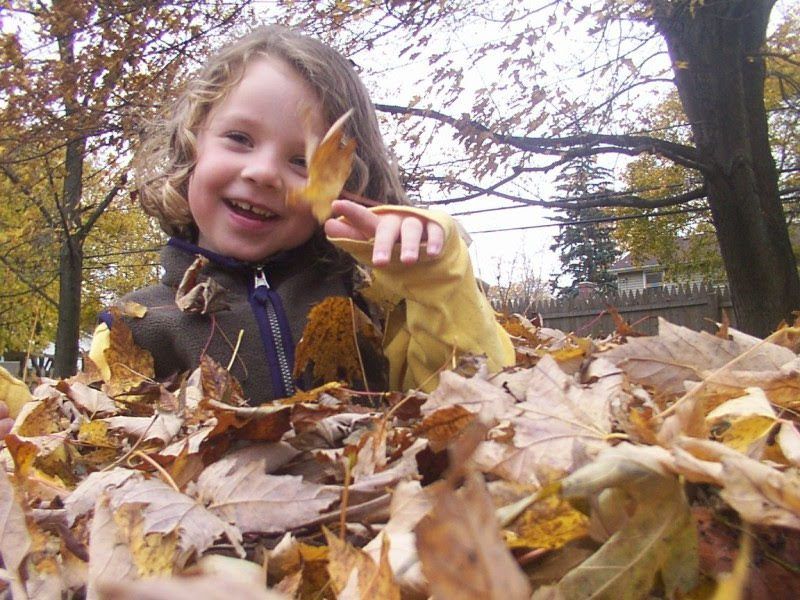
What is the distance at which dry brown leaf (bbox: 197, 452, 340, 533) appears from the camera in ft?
2.04

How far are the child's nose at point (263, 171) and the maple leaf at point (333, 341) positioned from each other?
541 mm

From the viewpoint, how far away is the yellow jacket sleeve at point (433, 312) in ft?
4.87

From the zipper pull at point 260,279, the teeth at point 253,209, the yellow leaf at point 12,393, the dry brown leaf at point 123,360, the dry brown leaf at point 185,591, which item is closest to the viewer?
the dry brown leaf at point 185,591

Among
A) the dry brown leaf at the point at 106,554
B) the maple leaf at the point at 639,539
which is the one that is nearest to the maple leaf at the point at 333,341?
the dry brown leaf at the point at 106,554

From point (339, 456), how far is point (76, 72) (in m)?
7.02

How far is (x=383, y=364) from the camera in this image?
6.02 ft

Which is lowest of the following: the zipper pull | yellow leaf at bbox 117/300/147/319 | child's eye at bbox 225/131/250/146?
yellow leaf at bbox 117/300/147/319

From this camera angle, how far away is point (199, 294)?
204 centimetres

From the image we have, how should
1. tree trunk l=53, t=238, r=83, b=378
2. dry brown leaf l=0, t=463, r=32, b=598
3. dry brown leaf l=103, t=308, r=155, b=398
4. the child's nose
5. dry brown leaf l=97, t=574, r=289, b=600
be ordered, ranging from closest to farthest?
dry brown leaf l=97, t=574, r=289, b=600 → dry brown leaf l=0, t=463, r=32, b=598 → dry brown leaf l=103, t=308, r=155, b=398 → the child's nose → tree trunk l=53, t=238, r=83, b=378

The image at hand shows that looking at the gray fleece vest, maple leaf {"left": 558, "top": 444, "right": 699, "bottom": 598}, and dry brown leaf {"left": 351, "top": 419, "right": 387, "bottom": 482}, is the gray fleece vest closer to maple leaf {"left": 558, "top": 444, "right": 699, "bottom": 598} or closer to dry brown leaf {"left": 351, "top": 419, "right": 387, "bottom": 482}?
dry brown leaf {"left": 351, "top": 419, "right": 387, "bottom": 482}

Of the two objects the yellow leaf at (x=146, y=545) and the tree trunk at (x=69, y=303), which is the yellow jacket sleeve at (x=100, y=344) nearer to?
the yellow leaf at (x=146, y=545)

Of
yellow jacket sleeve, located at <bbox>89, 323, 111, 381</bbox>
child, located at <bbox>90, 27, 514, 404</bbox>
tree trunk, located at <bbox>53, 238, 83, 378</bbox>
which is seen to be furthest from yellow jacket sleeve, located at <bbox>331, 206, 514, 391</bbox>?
tree trunk, located at <bbox>53, 238, 83, 378</bbox>

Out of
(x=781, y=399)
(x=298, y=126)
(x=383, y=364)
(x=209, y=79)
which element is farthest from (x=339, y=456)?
(x=209, y=79)

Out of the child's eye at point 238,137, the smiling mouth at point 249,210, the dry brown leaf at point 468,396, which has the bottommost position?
the dry brown leaf at point 468,396
